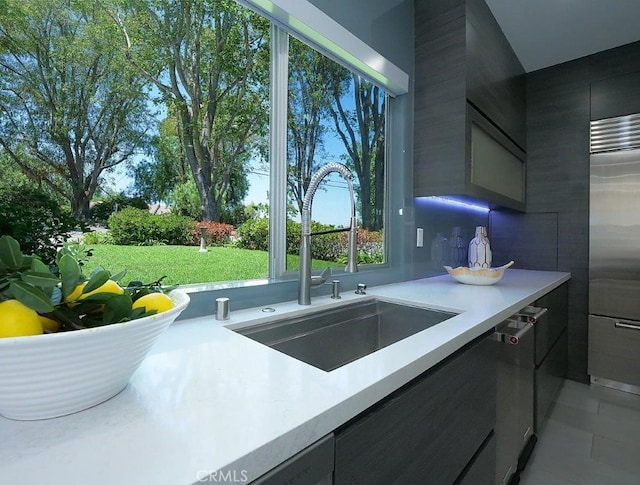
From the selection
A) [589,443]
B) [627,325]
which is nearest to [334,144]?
[589,443]

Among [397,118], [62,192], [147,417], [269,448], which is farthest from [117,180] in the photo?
[397,118]

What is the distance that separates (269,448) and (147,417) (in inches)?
6.9

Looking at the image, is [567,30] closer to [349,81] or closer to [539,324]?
[349,81]

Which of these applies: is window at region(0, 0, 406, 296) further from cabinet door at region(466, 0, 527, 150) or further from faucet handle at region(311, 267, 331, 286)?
cabinet door at region(466, 0, 527, 150)

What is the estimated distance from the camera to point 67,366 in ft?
1.23

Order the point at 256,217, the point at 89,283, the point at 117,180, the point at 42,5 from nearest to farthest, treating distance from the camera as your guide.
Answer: the point at 89,283 < the point at 42,5 < the point at 117,180 < the point at 256,217

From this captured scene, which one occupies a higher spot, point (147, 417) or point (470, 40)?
point (470, 40)

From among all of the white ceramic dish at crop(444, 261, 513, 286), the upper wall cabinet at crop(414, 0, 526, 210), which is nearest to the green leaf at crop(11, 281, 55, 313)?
the upper wall cabinet at crop(414, 0, 526, 210)

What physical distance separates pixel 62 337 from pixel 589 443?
239 cm

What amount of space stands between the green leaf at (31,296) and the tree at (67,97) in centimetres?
58

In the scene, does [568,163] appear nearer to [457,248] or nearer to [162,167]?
[457,248]

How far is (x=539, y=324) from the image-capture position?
5.29ft

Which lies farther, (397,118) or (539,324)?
(397,118)

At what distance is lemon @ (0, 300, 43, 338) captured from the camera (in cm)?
36
